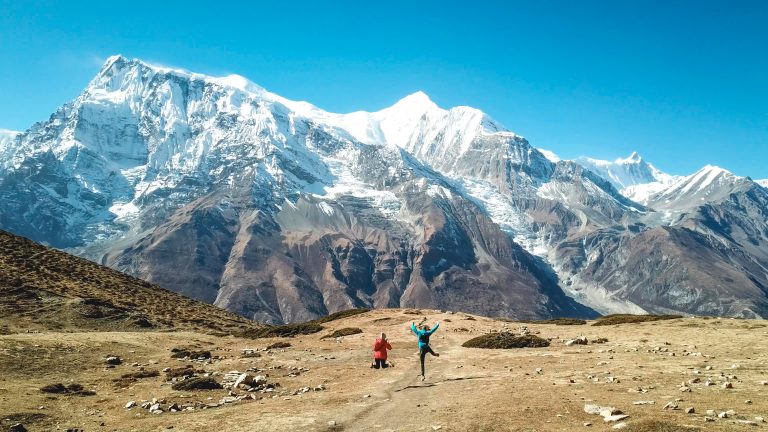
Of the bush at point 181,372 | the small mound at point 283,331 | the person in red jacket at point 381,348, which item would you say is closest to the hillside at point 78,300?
the small mound at point 283,331

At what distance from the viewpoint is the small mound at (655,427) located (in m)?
17.4

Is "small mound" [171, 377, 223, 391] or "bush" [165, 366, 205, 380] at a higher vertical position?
"bush" [165, 366, 205, 380]


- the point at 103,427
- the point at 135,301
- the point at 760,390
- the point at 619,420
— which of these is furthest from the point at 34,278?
the point at 760,390

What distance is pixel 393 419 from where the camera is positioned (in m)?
21.4

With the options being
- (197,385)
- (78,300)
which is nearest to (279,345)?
(197,385)

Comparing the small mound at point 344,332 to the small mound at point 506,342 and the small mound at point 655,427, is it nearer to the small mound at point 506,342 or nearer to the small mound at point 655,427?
the small mound at point 506,342

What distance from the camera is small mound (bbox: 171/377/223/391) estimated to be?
2931cm

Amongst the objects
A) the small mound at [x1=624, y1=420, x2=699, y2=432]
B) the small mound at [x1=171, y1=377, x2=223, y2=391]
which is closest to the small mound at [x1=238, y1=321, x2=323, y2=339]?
the small mound at [x1=171, y1=377, x2=223, y2=391]

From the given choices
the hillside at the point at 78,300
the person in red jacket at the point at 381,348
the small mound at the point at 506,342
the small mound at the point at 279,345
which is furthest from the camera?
the hillside at the point at 78,300

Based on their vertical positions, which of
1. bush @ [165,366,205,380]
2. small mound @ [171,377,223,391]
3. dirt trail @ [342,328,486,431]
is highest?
bush @ [165,366,205,380]

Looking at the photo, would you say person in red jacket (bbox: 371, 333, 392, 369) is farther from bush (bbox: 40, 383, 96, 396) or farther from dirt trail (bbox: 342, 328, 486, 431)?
bush (bbox: 40, 383, 96, 396)

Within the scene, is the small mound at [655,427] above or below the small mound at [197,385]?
below

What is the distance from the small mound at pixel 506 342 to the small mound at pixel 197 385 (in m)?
22.2

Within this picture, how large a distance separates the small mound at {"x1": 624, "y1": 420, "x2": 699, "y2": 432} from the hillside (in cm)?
4504
